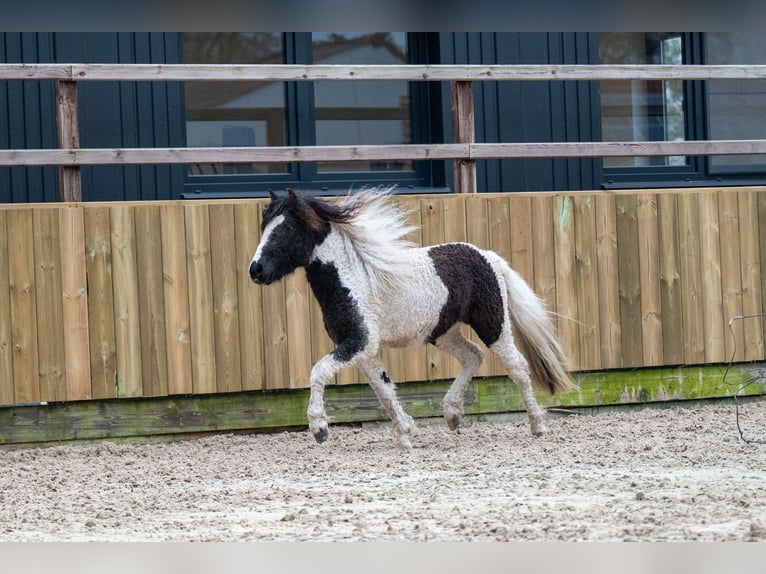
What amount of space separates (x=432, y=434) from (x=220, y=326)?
153cm

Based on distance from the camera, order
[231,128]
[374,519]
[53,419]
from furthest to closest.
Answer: [231,128] < [53,419] < [374,519]

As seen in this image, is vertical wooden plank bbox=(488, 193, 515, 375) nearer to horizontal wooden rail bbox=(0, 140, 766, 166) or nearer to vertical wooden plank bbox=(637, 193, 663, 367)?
horizontal wooden rail bbox=(0, 140, 766, 166)

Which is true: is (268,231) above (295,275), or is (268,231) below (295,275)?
above

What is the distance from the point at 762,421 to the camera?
20.5ft

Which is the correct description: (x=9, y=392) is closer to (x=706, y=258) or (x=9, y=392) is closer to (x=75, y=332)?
(x=75, y=332)

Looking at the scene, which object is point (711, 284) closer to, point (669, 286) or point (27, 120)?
point (669, 286)

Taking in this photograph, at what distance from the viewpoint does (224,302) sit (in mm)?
6324

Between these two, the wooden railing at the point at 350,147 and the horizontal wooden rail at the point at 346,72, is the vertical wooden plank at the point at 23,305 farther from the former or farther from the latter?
the horizontal wooden rail at the point at 346,72

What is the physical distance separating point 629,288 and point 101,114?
414 cm

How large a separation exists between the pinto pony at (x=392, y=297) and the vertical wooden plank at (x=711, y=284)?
1680 millimetres

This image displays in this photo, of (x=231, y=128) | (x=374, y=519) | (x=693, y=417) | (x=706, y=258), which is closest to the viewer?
(x=374, y=519)

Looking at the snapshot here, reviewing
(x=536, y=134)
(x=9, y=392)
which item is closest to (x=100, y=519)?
(x=9, y=392)

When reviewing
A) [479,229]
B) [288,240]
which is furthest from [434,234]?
[288,240]

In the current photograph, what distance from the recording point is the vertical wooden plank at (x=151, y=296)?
6164mm
